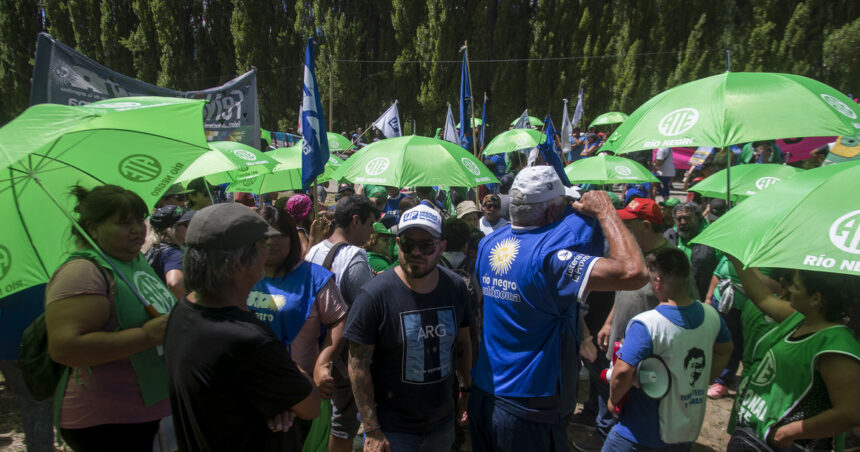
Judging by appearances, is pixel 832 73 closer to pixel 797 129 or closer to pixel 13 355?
pixel 797 129

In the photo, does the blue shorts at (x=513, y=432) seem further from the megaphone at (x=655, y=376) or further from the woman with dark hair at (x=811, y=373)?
the woman with dark hair at (x=811, y=373)

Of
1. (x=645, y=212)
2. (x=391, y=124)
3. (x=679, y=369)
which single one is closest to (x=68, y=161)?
(x=679, y=369)

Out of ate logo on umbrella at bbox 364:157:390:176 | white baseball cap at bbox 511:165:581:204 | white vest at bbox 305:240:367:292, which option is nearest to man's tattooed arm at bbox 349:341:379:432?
white vest at bbox 305:240:367:292

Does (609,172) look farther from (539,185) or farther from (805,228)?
(805,228)

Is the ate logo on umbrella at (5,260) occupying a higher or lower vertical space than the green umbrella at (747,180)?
lower

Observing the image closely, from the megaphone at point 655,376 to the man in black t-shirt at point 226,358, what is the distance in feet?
5.90

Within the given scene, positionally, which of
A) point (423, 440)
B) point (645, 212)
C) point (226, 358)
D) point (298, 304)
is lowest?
point (423, 440)

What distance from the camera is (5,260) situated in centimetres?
202

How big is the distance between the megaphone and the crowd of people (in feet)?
0.11

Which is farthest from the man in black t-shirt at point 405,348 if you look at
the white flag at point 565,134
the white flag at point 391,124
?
the white flag at point 565,134

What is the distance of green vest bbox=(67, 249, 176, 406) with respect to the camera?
2.07 m

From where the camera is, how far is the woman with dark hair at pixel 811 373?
1.97m

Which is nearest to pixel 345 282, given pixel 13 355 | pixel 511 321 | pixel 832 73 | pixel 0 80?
pixel 511 321

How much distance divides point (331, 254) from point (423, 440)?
1334 millimetres
